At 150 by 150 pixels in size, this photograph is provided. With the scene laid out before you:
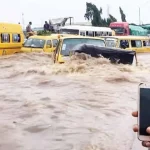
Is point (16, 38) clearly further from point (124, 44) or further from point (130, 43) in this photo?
point (130, 43)

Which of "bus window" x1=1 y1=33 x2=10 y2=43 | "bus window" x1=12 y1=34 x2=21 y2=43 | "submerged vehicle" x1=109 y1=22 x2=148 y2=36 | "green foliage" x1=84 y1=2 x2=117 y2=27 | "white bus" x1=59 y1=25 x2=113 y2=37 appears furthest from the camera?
"green foliage" x1=84 y1=2 x2=117 y2=27

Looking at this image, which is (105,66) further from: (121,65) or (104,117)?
(104,117)

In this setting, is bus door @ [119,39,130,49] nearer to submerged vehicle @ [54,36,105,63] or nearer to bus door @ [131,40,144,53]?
bus door @ [131,40,144,53]

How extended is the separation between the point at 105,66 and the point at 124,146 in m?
7.53

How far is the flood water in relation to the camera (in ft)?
16.8

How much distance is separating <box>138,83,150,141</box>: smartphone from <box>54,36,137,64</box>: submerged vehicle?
8862mm

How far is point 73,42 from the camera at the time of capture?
1178 cm

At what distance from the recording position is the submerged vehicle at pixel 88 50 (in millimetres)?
11422

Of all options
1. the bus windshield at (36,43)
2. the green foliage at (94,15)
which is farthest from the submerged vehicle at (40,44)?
the green foliage at (94,15)

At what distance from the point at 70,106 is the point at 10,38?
11221 millimetres

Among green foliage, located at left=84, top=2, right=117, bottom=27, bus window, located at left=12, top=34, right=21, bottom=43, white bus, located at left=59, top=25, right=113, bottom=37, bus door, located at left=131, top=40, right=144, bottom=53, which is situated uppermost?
green foliage, located at left=84, top=2, right=117, bottom=27

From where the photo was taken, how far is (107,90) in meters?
9.23

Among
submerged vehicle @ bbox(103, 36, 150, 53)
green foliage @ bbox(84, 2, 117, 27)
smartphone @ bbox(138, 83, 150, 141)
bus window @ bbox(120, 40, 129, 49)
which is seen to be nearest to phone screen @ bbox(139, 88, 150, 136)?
smartphone @ bbox(138, 83, 150, 141)

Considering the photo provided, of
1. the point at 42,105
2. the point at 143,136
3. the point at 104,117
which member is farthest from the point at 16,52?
the point at 143,136
